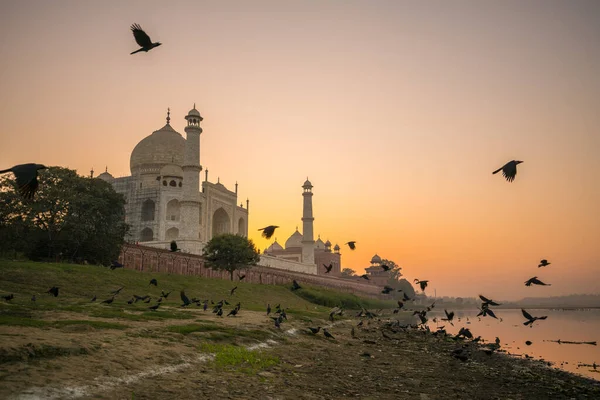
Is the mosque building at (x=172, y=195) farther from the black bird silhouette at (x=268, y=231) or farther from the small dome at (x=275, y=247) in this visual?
the black bird silhouette at (x=268, y=231)

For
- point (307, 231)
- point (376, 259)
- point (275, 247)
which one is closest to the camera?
point (307, 231)

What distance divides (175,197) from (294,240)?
131 ft

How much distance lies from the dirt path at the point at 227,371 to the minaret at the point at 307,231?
6307 cm

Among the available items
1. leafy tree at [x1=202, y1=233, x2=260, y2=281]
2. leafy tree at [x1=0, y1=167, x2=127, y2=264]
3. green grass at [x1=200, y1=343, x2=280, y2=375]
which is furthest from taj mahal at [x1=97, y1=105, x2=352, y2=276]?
green grass at [x1=200, y1=343, x2=280, y2=375]

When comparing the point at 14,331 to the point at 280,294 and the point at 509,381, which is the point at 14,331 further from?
the point at 280,294

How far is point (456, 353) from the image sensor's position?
15.4 m

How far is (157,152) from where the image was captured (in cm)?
6856

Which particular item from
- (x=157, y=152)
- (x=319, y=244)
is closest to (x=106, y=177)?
(x=157, y=152)

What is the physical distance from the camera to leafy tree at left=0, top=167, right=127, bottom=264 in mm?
30719

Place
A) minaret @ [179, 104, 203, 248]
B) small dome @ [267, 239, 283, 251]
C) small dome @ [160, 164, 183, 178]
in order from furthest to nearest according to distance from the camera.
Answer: small dome @ [267, 239, 283, 251] < small dome @ [160, 164, 183, 178] < minaret @ [179, 104, 203, 248]

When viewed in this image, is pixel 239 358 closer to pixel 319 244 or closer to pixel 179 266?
pixel 179 266

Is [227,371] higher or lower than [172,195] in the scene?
lower

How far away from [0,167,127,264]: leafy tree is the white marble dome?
32201 mm

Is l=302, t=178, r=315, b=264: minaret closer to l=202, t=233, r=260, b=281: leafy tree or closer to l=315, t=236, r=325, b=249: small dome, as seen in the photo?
l=315, t=236, r=325, b=249: small dome
